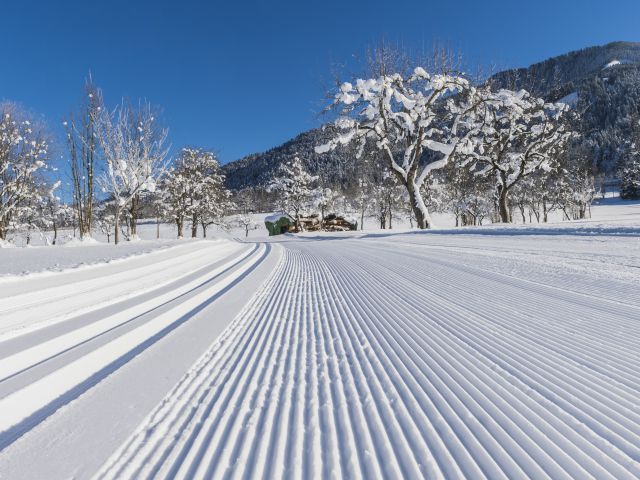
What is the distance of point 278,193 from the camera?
1783 inches

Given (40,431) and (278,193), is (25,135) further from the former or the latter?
(278,193)

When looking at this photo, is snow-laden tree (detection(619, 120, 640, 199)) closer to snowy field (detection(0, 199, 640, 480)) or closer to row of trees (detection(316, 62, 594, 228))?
row of trees (detection(316, 62, 594, 228))

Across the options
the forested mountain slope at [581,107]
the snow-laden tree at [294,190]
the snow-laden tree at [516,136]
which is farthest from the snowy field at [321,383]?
the snow-laden tree at [294,190]

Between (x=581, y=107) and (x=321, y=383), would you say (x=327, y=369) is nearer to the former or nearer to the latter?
(x=321, y=383)

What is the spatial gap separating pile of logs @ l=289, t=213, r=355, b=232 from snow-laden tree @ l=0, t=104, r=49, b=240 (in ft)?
96.3

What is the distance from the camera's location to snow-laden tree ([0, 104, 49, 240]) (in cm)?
1811

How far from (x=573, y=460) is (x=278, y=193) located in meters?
45.0

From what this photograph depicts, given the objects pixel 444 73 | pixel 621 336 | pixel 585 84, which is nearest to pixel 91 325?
pixel 621 336

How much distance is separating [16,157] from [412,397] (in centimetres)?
2468

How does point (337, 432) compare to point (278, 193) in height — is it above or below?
below

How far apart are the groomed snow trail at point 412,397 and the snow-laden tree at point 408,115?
14.7 metres

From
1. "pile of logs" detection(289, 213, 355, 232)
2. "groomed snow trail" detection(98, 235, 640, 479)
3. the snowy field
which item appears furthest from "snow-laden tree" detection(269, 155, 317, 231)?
"groomed snow trail" detection(98, 235, 640, 479)

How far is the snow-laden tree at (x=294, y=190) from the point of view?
144 ft

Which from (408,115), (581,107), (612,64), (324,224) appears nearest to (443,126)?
(408,115)
